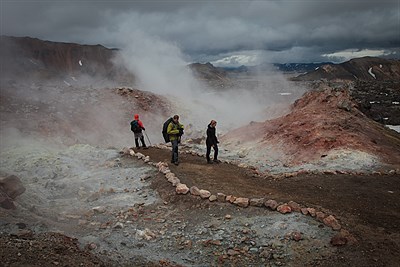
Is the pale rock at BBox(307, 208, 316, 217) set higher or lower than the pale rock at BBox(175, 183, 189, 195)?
lower

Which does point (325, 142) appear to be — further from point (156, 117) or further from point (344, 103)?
point (156, 117)

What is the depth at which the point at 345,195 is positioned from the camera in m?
8.23

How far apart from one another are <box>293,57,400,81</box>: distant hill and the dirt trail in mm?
143735

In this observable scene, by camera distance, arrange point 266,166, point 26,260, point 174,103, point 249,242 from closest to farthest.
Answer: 1. point 26,260
2. point 249,242
3. point 266,166
4. point 174,103

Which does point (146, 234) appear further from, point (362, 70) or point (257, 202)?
point (362, 70)

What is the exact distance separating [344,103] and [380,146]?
4.81 m

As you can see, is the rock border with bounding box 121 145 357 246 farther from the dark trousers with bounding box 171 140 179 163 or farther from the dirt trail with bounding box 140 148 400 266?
the dark trousers with bounding box 171 140 179 163

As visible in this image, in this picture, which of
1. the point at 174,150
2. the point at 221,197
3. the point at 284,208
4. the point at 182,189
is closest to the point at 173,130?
the point at 174,150

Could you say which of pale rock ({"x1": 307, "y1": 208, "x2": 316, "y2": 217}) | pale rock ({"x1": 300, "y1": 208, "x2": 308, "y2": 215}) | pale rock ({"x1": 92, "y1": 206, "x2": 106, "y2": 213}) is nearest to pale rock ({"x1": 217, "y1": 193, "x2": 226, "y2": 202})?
pale rock ({"x1": 300, "y1": 208, "x2": 308, "y2": 215})

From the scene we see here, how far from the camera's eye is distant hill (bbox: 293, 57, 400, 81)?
15055 centimetres

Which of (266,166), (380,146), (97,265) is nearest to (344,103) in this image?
(380,146)

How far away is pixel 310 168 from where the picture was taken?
11.2m

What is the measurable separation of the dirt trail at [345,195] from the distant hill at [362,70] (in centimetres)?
14373

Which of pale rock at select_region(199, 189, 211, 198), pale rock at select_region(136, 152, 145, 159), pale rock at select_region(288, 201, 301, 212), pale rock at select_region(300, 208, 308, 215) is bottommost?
pale rock at select_region(300, 208, 308, 215)
